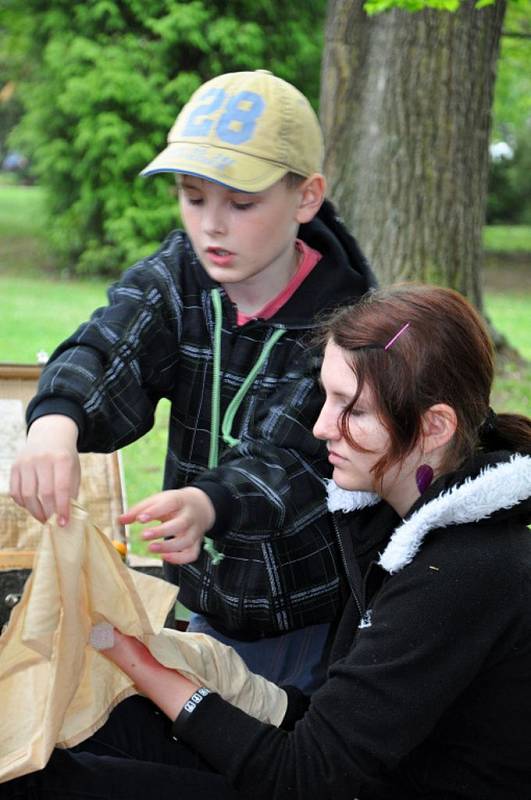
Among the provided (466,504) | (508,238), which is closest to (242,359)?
(466,504)

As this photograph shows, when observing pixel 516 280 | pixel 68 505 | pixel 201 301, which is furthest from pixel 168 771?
pixel 516 280

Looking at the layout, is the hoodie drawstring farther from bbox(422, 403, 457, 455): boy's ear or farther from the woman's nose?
bbox(422, 403, 457, 455): boy's ear

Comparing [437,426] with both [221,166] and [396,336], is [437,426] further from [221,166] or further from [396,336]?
[221,166]

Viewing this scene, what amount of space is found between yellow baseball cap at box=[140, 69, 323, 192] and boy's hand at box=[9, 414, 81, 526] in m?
0.65

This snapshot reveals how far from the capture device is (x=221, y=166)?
7.88ft

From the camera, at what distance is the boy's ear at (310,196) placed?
262cm

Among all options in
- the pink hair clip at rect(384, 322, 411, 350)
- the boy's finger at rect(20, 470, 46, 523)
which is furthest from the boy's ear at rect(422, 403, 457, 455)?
the boy's finger at rect(20, 470, 46, 523)

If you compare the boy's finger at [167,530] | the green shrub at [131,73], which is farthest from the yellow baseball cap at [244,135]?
the green shrub at [131,73]

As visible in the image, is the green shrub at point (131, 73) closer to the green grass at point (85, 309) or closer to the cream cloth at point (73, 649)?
the green grass at point (85, 309)

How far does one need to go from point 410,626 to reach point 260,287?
3.38ft

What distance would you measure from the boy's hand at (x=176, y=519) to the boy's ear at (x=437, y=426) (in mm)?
444

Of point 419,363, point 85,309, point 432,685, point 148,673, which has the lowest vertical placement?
point 85,309

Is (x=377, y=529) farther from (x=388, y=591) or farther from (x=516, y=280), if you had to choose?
(x=516, y=280)

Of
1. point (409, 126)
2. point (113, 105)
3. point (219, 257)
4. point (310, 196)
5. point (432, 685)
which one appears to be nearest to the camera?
point (432, 685)
